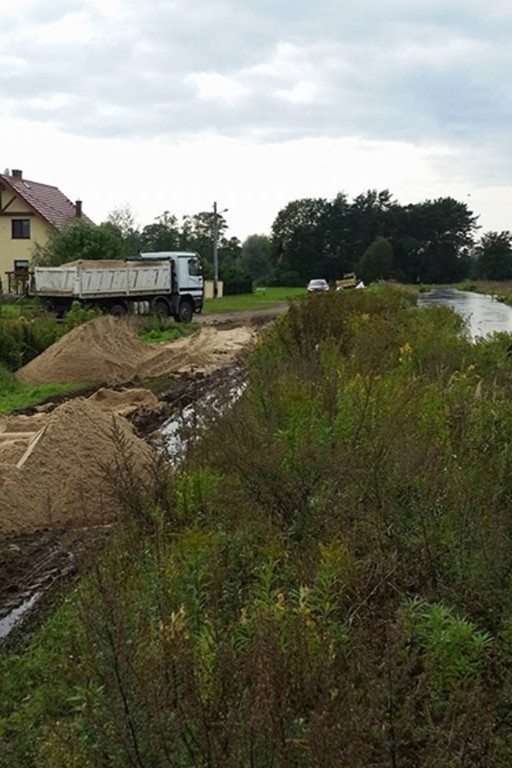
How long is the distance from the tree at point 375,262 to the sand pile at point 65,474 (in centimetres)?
9285

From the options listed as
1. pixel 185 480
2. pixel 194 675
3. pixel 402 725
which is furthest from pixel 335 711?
pixel 185 480

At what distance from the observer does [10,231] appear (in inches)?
1987

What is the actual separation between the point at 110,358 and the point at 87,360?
0.85 meters

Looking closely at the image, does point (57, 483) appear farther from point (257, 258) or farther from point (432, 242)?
point (432, 242)

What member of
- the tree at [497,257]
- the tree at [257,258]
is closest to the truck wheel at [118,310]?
the tree at [257,258]

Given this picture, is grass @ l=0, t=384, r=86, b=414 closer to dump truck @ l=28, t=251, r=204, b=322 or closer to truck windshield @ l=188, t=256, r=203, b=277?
dump truck @ l=28, t=251, r=204, b=322

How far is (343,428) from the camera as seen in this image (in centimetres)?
753

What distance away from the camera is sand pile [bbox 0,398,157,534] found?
8945mm

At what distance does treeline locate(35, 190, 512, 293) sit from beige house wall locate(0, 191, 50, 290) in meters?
37.7

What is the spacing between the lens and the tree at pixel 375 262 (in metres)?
102

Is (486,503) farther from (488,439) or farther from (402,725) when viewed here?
(402,725)

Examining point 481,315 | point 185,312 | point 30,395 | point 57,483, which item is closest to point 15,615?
point 57,483

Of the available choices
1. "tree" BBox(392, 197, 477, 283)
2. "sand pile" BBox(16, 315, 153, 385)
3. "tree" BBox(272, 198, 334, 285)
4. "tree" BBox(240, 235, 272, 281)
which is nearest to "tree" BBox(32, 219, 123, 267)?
"sand pile" BBox(16, 315, 153, 385)

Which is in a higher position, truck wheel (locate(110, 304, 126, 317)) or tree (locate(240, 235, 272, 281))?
tree (locate(240, 235, 272, 281))
